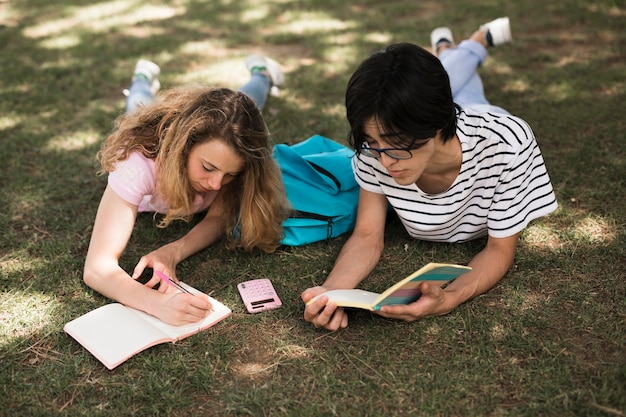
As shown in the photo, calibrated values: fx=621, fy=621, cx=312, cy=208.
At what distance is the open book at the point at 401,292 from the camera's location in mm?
2512

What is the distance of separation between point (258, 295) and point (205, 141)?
83 cm

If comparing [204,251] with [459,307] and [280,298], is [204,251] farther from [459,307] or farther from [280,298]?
[459,307]

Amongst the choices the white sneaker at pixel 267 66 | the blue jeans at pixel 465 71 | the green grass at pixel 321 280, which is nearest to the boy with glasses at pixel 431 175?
the green grass at pixel 321 280

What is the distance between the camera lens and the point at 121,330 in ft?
9.41

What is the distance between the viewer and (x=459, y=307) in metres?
3.01

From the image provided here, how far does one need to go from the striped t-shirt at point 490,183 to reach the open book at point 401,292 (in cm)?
53

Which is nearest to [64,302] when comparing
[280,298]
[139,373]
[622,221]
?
[139,373]

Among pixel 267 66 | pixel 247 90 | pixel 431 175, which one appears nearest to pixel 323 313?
pixel 431 175

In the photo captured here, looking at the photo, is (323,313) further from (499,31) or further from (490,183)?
(499,31)

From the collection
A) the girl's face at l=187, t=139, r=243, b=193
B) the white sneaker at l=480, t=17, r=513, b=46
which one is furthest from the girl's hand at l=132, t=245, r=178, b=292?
the white sneaker at l=480, t=17, r=513, b=46

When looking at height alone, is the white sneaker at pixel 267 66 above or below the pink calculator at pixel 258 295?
above

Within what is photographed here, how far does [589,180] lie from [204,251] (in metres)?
2.46

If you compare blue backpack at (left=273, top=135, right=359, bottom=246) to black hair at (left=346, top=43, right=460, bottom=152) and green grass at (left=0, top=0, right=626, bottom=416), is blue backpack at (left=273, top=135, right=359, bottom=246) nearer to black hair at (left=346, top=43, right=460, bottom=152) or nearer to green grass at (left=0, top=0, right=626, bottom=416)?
green grass at (left=0, top=0, right=626, bottom=416)

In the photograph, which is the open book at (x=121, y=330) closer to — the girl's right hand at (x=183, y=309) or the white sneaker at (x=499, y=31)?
the girl's right hand at (x=183, y=309)
